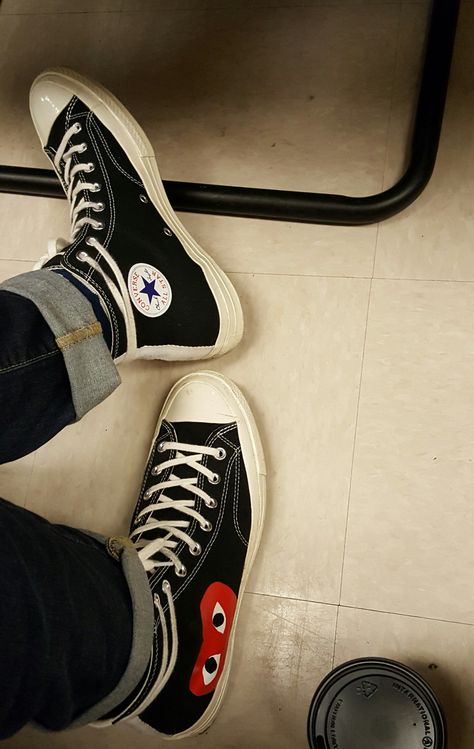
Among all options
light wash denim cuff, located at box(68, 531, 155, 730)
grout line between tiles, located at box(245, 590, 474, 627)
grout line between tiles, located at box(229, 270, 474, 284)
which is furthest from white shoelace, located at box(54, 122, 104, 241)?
grout line between tiles, located at box(245, 590, 474, 627)

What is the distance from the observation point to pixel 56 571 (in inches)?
24.5

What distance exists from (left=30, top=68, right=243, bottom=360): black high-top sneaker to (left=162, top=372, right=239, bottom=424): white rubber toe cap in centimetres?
4

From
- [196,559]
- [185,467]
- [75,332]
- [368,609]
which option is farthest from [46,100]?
[368,609]

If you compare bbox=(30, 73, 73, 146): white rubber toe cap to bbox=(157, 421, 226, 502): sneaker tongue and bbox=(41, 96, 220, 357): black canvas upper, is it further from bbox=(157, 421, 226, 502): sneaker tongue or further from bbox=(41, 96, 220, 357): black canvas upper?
bbox=(157, 421, 226, 502): sneaker tongue

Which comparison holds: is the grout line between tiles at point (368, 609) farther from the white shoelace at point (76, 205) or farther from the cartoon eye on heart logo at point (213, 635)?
the white shoelace at point (76, 205)

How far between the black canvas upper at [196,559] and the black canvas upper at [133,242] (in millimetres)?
130

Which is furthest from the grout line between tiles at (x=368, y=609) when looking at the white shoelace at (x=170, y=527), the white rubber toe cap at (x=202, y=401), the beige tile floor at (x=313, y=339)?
the white rubber toe cap at (x=202, y=401)

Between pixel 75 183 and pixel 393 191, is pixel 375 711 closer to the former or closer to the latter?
pixel 393 191

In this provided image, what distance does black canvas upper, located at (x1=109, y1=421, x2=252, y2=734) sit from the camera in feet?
2.63

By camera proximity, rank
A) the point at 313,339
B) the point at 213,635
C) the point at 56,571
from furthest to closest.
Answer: the point at 313,339
the point at 213,635
the point at 56,571

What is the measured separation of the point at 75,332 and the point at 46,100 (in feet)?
1.43

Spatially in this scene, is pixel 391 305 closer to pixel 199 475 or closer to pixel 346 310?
pixel 346 310

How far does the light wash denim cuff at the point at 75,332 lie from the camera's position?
69 cm

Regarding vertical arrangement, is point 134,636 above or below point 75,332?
below
